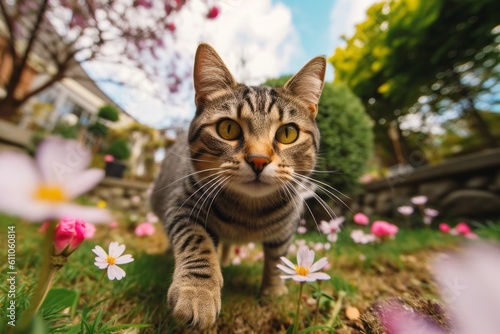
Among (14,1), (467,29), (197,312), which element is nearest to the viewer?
(197,312)

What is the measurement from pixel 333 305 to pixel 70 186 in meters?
1.31

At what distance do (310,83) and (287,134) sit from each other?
1.26ft

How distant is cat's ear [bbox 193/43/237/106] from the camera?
1.36m

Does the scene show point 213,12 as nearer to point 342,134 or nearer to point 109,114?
point 342,134

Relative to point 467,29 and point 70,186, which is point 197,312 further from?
point 467,29

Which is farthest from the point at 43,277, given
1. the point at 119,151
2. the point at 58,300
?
the point at 119,151

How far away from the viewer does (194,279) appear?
3.04 ft

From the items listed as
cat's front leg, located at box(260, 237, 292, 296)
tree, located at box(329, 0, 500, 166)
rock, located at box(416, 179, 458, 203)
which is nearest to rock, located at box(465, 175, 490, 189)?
rock, located at box(416, 179, 458, 203)

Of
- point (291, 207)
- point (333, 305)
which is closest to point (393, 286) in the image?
point (333, 305)

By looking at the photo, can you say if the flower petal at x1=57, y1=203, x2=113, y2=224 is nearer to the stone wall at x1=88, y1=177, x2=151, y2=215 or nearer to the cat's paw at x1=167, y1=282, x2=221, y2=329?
the cat's paw at x1=167, y1=282, x2=221, y2=329

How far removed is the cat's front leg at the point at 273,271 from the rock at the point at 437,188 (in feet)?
12.0

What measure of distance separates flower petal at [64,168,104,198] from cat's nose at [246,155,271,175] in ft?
2.33

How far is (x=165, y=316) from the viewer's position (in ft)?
3.45

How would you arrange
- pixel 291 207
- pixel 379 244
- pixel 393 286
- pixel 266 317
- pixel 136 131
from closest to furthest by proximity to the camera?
pixel 266 317 → pixel 291 207 → pixel 393 286 → pixel 379 244 → pixel 136 131
